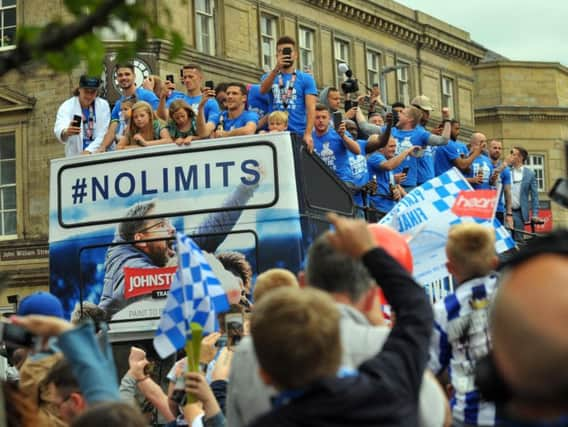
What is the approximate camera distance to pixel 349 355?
4613 millimetres

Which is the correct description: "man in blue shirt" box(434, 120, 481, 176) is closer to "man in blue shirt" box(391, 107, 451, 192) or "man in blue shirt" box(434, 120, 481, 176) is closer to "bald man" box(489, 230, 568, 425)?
Result: "man in blue shirt" box(391, 107, 451, 192)

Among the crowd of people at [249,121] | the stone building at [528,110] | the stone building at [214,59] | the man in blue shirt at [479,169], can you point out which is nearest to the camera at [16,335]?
the crowd of people at [249,121]

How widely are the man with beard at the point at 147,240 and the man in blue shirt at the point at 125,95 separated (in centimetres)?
193

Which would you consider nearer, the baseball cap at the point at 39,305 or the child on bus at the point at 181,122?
the baseball cap at the point at 39,305

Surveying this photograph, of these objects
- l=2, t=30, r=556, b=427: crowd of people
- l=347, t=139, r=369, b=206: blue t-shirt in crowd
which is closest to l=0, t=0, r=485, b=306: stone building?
l=347, t=139, r=369, b=206: blue t-shirt in crowd

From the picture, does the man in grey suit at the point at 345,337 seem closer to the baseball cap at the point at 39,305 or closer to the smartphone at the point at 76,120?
the baseball cap at the point at 39,305

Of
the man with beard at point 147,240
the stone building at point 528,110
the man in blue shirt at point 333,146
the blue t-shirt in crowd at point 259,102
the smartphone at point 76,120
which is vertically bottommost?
the man with beard at point 147,240

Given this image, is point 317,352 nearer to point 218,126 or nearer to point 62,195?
point 62,195

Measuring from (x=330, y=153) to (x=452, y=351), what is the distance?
791cm

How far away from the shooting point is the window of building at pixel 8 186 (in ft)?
137

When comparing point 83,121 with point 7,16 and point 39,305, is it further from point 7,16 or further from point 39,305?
point 7,16

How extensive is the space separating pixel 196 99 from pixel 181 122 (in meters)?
1.49

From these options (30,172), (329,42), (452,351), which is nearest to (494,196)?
(452,351)

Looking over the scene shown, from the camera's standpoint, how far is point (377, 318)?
4.86 meters
